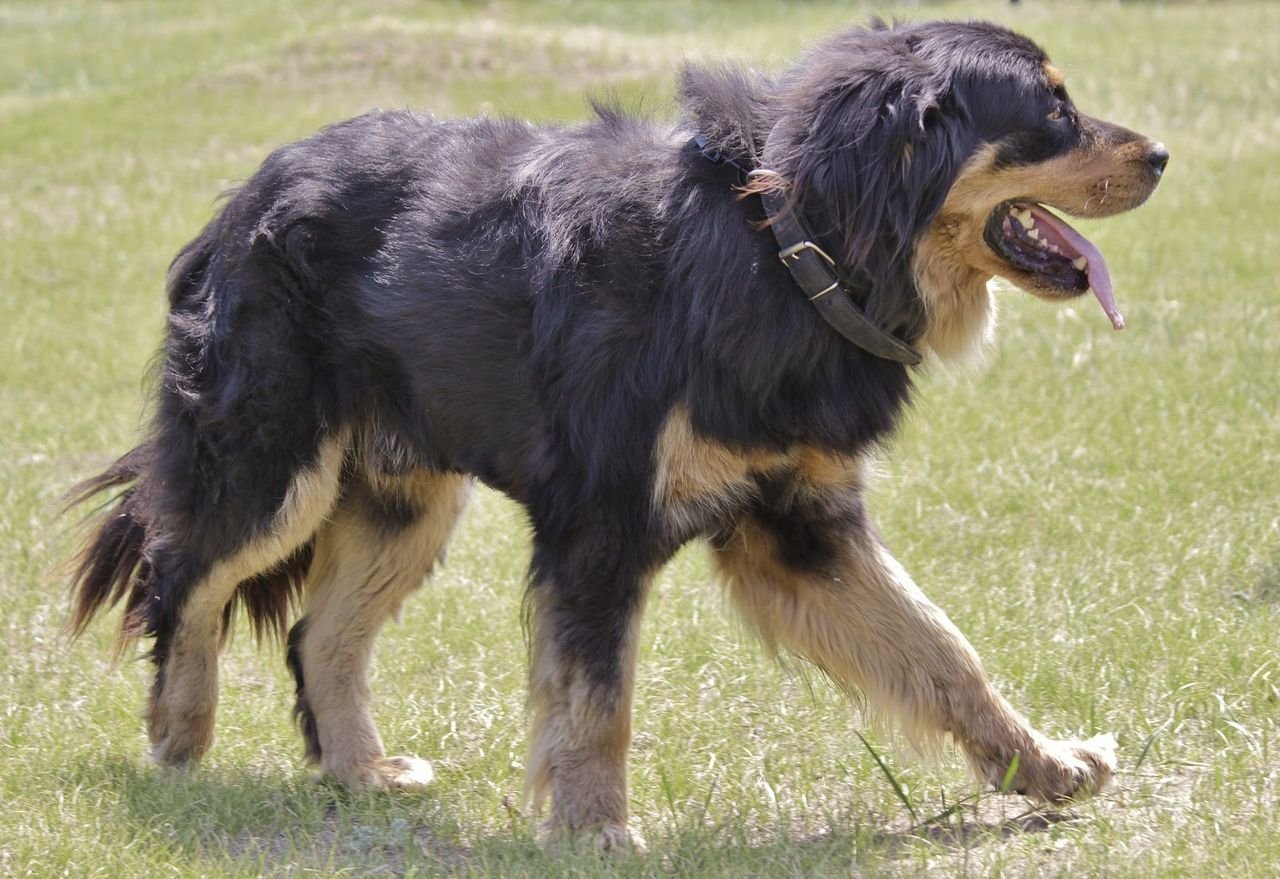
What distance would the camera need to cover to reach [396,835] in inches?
180

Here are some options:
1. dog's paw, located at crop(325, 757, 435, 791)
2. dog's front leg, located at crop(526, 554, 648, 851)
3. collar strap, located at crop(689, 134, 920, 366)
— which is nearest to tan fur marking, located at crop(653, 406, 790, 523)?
dog's front leg, located at crop(526, 554, 648, 851)

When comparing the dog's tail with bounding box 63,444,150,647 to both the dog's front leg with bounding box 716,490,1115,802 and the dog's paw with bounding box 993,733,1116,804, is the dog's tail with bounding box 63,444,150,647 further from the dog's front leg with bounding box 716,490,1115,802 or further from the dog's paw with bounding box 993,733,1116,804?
the dog's paw with bounding box 993,733,1116,804

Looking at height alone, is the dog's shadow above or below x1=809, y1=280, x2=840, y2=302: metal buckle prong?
below

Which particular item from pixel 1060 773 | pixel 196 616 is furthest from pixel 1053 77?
pixel 196 616

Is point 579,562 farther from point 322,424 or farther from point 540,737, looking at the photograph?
point 322,424

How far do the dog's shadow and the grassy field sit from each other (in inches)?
0.5

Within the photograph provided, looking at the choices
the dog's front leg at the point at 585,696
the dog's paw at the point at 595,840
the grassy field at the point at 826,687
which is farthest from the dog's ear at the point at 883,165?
the dog's paw at the point at 595,840

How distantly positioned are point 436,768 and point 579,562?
132 cm

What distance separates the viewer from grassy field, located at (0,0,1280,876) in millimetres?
4316

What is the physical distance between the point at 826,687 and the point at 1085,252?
1802mm

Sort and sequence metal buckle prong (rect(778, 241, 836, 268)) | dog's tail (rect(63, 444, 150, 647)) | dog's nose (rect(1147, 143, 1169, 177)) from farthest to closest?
dog's tail (rect(63, 444, 150, 647))
dog's nose (rect(1147, 143, 1169, 177))
metal buckle prong (rect(778, 241, 836, 268))

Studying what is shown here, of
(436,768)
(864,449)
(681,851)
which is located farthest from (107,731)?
(864,449)

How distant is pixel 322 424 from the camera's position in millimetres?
4809

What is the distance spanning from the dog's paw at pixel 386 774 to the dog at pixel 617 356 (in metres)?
0.02
